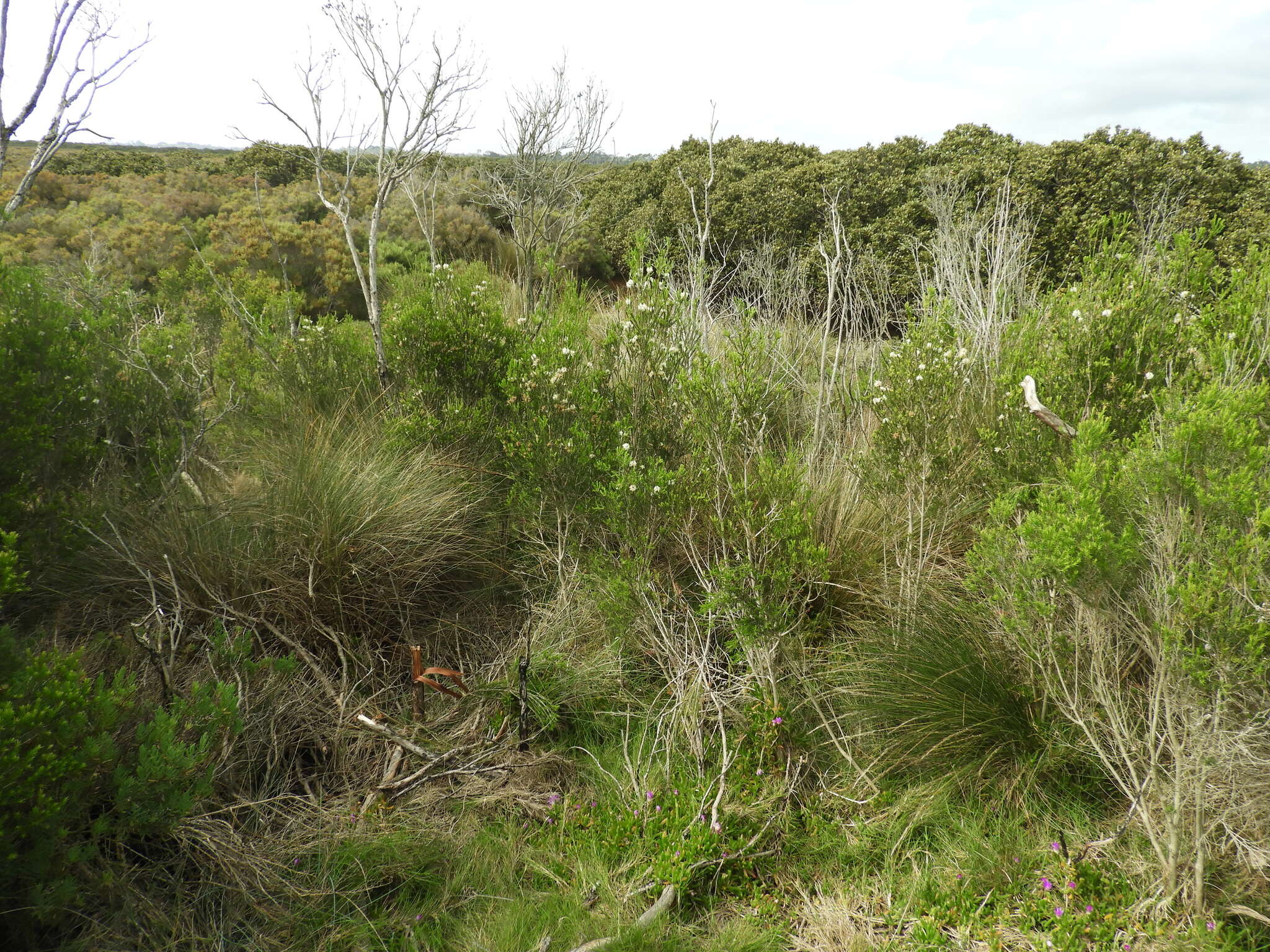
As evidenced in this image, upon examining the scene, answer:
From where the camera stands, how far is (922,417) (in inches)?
130

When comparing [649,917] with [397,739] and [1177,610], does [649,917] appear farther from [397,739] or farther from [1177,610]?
[1177,610]

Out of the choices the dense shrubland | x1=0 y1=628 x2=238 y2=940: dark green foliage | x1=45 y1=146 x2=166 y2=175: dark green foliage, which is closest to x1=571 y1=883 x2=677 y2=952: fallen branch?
the dense shrubland

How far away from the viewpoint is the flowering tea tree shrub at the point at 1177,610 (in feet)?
6.72

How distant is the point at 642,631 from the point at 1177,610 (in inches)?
81.9

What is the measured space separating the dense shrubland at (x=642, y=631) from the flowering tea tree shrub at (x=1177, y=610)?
0.7 inches

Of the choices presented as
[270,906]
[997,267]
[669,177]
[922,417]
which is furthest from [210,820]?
[669,177]

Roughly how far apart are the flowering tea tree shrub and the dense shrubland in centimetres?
2

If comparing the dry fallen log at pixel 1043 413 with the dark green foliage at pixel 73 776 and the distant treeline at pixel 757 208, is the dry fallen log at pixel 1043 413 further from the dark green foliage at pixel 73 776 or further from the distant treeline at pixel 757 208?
the distant treeline at pixel 757 208

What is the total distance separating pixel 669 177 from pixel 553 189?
6.41 meters

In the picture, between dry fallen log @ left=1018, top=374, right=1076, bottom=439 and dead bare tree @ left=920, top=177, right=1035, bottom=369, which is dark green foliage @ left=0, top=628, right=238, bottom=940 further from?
dead bare tree @ left=920, top=177, right=1035, bottom=369

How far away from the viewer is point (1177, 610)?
2168 millimetres

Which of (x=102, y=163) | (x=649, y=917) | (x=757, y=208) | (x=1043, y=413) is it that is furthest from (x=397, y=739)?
(x=102, y=163)

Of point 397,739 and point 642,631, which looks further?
point 642,631

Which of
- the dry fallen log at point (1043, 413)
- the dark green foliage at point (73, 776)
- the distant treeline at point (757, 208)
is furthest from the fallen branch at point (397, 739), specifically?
the distant treeline at point (757, 208)
